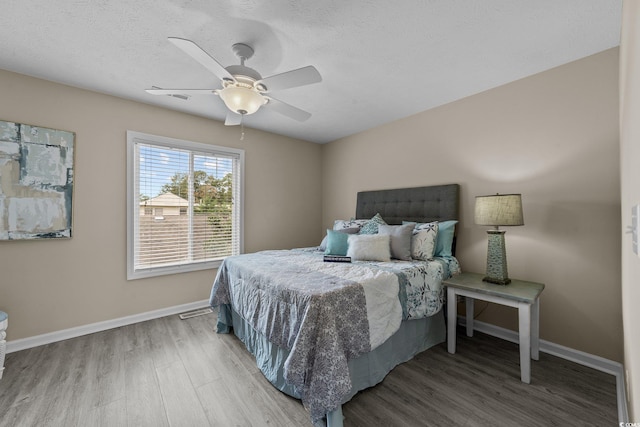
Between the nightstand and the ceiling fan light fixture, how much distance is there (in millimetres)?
2238

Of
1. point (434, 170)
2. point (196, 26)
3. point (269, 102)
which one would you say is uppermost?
point (196, 26)

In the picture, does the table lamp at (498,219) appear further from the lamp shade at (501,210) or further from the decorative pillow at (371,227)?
the decorative pillow at (371,227)

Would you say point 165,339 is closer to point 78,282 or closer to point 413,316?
point 78,282

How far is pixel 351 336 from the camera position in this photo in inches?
66.7

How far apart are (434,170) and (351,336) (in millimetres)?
2378

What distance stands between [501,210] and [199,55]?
2.55m

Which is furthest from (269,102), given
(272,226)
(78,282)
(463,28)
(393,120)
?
(78,282)

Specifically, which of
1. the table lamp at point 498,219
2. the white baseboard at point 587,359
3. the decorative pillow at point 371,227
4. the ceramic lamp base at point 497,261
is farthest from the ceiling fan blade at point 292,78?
the white baseboard at point 587,359

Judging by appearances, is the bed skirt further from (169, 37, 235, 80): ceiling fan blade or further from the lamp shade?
(169, 37, 235, 80): ceiling fan blade

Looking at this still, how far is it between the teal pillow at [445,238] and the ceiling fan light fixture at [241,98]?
2261mm

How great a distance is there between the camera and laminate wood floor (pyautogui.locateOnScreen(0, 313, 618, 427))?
1.62 m

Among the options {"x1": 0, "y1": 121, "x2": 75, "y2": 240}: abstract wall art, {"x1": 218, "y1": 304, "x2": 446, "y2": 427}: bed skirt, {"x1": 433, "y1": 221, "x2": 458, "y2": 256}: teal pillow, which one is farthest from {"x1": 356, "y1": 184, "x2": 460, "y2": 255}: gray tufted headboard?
{"x1": 0, "y1": 121, "x2": 75, "y2": 240}: abstract wall art

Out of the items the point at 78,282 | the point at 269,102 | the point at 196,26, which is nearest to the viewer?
the point at 196,26

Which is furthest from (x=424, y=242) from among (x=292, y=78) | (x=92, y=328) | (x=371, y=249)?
(x=92, y=328)
